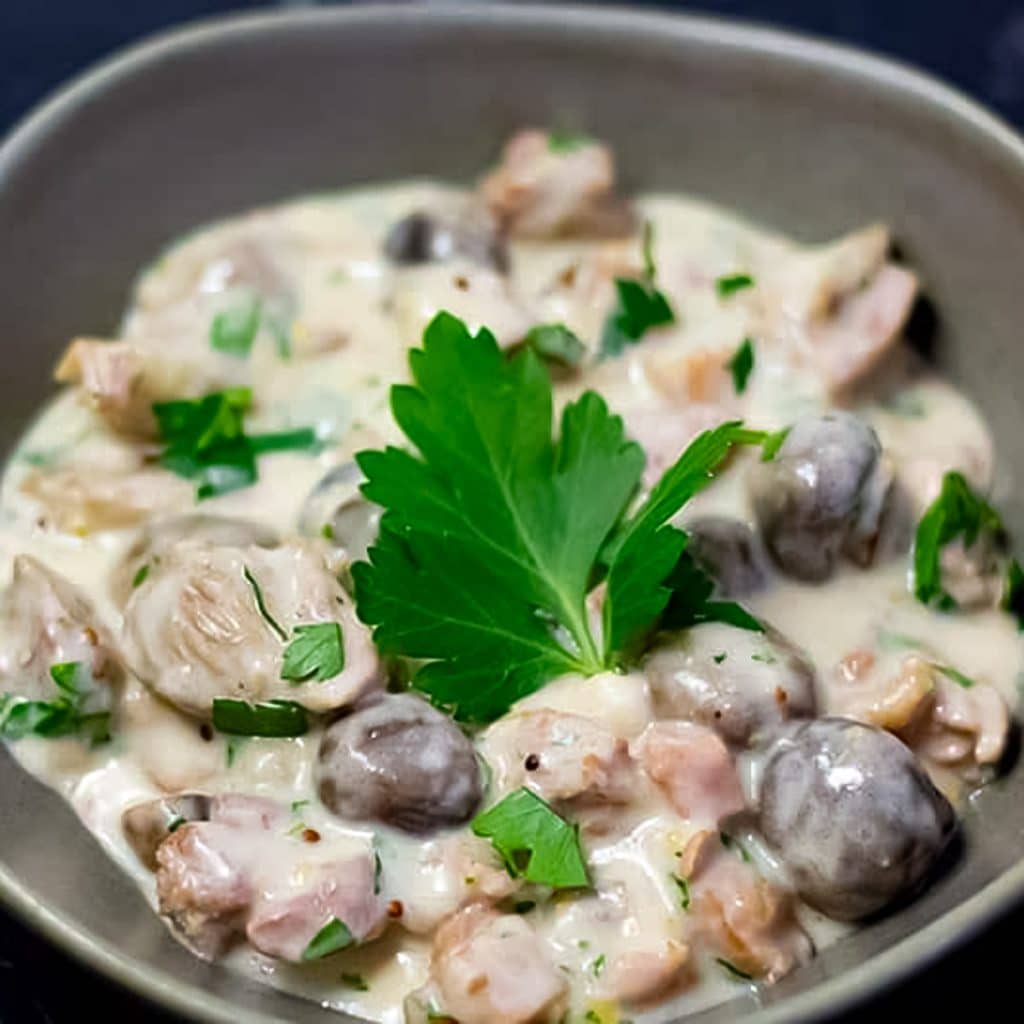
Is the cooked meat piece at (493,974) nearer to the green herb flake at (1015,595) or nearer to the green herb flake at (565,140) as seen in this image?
the green herb flake at (1015,595)

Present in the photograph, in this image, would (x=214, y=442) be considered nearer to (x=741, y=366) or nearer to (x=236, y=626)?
(x=236, y=626)

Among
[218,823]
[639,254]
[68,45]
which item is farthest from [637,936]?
[68,45]

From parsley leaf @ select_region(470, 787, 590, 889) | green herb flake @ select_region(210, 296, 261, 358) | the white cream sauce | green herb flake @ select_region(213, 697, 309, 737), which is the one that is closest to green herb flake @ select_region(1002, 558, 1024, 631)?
the white cream sauce

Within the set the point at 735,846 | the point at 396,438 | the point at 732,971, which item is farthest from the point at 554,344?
the point at 732,971

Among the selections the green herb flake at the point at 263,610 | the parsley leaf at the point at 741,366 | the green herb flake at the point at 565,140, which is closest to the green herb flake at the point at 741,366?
the parsley leaf at the point at 741,366

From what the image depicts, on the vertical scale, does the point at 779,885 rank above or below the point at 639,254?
below

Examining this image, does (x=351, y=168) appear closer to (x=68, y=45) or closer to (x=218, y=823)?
(x=68, y=45)
